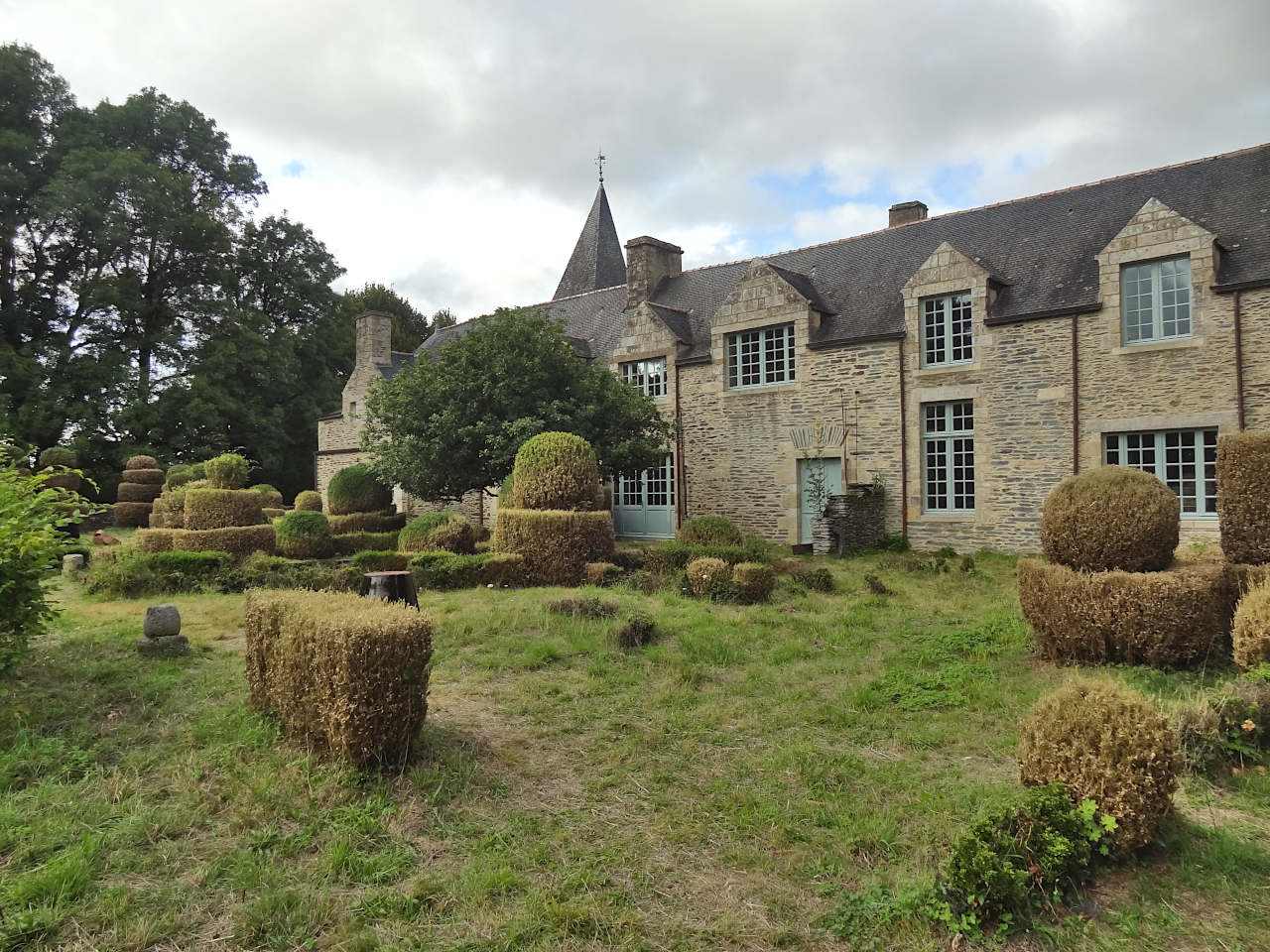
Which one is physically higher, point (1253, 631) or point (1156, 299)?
point (1156, 299)

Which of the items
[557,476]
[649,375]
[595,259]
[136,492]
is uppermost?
[595,259]

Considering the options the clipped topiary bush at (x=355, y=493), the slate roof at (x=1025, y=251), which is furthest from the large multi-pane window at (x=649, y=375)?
the clipped topiary bush at (x=355, y=493)

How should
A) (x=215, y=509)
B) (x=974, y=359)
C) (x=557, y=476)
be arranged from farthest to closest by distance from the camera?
(x=974, y=359) < (x=215, y=509) < (x=557, y=476)

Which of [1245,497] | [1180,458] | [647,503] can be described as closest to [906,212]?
[1180,458]

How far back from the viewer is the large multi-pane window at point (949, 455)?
622 inches

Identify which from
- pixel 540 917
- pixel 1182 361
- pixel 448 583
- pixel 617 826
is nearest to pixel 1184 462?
pixel 1182 361

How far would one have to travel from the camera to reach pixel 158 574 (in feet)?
38.5

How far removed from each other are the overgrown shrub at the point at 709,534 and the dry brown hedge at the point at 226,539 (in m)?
7.03

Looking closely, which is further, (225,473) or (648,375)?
(648,375)

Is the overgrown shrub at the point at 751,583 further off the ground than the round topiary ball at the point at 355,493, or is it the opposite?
the round topiary ball at the point at 355,493

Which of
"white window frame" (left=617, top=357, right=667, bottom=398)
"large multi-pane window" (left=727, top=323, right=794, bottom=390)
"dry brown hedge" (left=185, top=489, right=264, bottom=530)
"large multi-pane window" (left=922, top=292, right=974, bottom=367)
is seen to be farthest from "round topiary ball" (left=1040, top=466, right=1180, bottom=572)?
"white window frame" (left=617, top=357, right=667, bottom=398)

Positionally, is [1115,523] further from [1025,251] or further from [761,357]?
[761,357]

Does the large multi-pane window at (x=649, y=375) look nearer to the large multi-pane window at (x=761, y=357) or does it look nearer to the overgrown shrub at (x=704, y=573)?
the large multi-pane window at (x=761, y=357)

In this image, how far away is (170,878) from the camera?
3.61 metres
